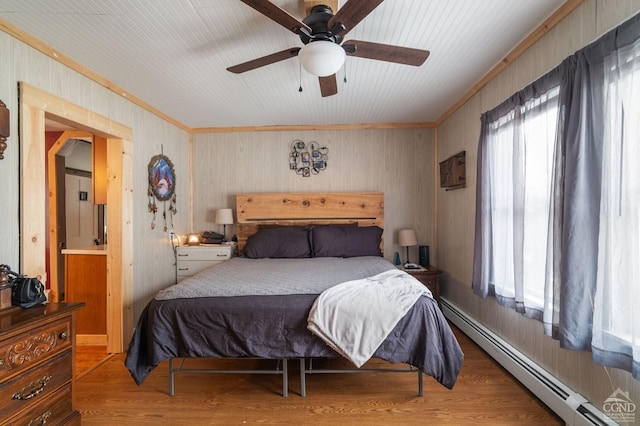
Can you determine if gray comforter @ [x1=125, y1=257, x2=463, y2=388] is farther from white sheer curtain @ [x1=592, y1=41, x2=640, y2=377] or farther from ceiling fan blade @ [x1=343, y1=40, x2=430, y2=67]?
ceiling fan blade @ [x1=343, y1=40, x2=430, y2=67]

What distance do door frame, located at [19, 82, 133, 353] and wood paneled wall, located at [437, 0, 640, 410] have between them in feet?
10.8

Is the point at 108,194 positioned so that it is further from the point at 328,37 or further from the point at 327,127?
the point at 327,127

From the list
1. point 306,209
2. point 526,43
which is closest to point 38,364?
point 306,209

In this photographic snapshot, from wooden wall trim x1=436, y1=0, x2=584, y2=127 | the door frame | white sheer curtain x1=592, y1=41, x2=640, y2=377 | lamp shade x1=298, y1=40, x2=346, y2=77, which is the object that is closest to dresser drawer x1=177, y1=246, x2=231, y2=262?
the door frame

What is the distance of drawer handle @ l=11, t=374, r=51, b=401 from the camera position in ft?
4.64

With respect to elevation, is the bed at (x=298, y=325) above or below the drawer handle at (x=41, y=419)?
above

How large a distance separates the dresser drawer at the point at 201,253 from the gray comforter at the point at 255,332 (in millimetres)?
1559

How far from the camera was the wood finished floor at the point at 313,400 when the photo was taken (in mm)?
1843

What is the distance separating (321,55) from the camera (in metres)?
1.57

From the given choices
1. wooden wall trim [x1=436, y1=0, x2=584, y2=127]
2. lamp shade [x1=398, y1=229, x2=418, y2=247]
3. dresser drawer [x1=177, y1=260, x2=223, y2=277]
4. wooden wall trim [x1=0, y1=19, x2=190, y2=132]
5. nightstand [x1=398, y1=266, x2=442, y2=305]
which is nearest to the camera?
wooden wall trim [x1=436, y1=0, x2=584, y2=127]

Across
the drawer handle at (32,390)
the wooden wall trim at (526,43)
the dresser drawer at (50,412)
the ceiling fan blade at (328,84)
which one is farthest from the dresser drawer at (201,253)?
the wooden wall trim at (526,43)

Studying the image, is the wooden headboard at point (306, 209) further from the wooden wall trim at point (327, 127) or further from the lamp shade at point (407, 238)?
the wooden wall trim at point (327, 127)

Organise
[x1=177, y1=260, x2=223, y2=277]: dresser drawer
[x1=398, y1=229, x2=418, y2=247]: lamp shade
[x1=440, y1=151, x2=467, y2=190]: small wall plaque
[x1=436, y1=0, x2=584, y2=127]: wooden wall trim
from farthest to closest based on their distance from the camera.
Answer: [x1=398, y1=229, x2=418, y2=247]: lamp shade
[x1=177, y1=260, x2=223, y2=277]: dresser drawer
[x1=440, y1=151, x2=467, y2=190]: small wall plaque
[x1=436, y1=0, x2=584, y2=127]: wooden wall trim

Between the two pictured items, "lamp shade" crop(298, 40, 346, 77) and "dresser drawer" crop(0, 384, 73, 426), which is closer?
"dresser drawer" crop(0, 384, 73, 426)
